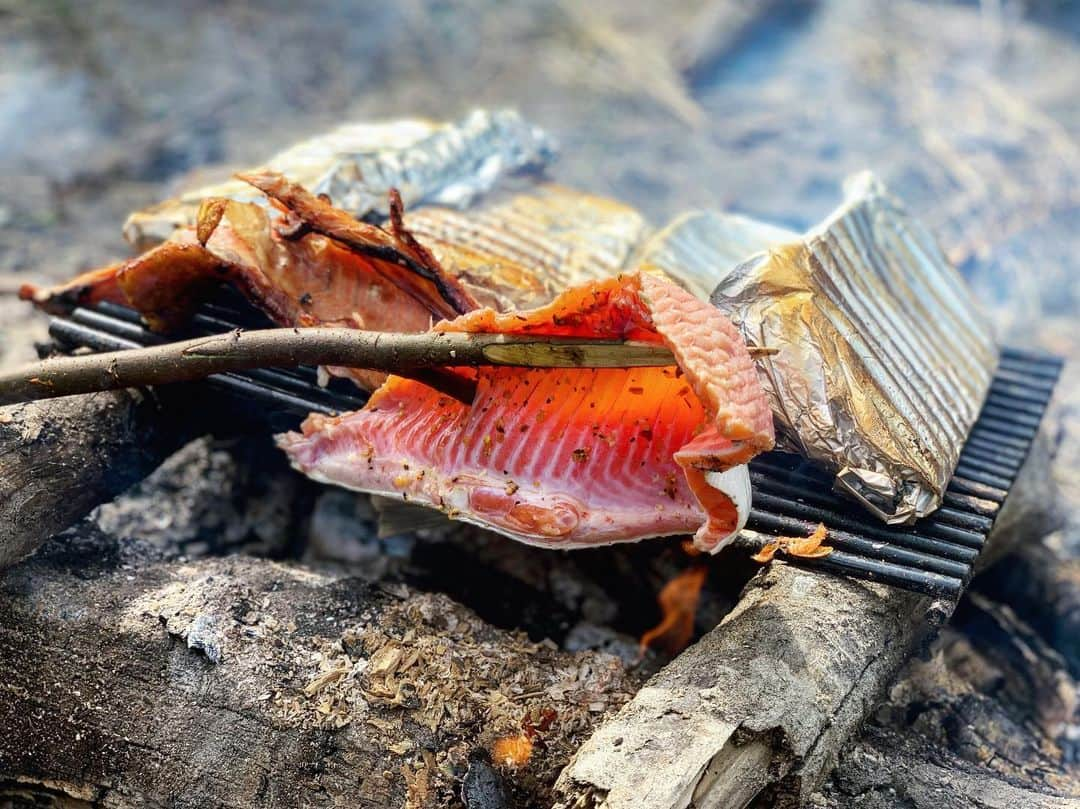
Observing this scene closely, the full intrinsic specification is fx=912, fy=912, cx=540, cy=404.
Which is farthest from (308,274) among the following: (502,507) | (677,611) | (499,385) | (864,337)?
(864,337)

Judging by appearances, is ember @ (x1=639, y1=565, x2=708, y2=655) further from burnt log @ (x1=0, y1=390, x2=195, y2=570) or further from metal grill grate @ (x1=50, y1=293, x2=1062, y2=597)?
burnt log @ (x1=0, y1=390, x2=195, y2=570)

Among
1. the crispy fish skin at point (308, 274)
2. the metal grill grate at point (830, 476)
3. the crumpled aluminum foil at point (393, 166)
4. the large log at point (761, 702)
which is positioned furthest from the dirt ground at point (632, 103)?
the large log at point (761, 702)

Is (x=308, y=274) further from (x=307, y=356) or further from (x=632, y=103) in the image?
(x=632, y=103)

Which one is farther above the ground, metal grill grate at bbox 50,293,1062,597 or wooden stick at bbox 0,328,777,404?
wooden stick at bbox 0,328,777,404

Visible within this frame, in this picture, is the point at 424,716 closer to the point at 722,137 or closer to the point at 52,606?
the point at 52,606

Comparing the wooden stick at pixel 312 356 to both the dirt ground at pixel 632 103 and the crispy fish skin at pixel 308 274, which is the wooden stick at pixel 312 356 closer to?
the crispy fish skin at pixel 308 274

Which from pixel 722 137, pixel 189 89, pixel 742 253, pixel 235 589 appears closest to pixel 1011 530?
pixel 742 253

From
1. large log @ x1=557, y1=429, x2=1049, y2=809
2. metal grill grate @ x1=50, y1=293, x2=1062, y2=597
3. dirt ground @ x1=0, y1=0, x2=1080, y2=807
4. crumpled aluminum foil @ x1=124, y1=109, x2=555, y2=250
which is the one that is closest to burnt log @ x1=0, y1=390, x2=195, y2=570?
metal grill grate @ x1=50, y1=293, x2=1062, y2=597
